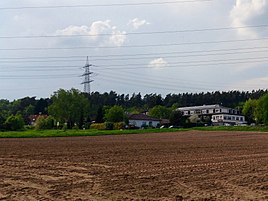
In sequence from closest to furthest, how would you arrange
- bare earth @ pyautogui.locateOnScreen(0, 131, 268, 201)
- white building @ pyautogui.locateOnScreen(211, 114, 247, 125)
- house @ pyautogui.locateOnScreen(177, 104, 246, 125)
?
bare earth @ pyautogui.locateOnScreen(0, 131, 268, 201)
white building @ pyautogui.locateOnScreen(211, 114, 247, 125)
house @ pyautogui.locateOnScreen(177, 104, 246, 125)

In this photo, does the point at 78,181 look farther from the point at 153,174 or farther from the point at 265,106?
the point at 265,106

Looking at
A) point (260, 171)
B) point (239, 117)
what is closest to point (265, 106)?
point (239, 117)

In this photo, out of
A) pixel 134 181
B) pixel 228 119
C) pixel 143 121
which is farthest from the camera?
pixel 228 119

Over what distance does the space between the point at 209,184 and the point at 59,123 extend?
115 metres

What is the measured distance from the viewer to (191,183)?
13852mm

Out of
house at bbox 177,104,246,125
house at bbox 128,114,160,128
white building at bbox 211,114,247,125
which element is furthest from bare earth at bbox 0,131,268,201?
house at bbox 177,104,246,125

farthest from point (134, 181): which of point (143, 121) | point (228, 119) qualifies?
point (228, 119)

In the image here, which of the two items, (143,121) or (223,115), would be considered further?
(223,115)

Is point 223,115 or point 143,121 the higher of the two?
point 223,115

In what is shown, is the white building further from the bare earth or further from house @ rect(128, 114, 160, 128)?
the bare earth

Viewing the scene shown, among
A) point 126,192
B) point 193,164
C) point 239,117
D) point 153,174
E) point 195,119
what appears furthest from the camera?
point 239,117

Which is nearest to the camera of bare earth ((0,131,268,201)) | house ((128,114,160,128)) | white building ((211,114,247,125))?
bare earth ((0,131,268,201))

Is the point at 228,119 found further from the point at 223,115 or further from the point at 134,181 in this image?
the point at 134,181

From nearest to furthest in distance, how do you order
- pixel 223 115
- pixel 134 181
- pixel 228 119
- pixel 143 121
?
pixel 134 181, pixel 143 121, pixel 228 119, pixel 223 115
